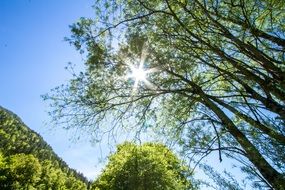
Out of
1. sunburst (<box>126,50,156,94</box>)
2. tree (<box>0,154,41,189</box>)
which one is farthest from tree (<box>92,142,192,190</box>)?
tree (<box>0,154,41,189</box>)

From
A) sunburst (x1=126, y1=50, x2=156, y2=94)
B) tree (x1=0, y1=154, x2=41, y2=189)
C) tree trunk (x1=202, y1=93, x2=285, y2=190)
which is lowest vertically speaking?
tree trunk (x1=202, y1=93, x2=285, y2=190)

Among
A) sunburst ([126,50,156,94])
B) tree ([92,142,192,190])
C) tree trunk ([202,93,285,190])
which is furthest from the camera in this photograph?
tree ([92,142,192,190])

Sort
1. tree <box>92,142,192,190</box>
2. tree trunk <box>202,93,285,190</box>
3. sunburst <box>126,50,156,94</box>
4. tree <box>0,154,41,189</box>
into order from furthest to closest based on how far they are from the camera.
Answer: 1. tree <box>0,154,41,189</box>
2. tree <box>92,142,192,190</box>
3. sunburst <box>126,50,156,94</box>
4. tree trunk <box>202,93,285,190</box>

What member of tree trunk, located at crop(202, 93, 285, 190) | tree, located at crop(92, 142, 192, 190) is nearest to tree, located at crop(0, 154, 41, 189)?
tree, located at crop(92, 142, 192, 190)

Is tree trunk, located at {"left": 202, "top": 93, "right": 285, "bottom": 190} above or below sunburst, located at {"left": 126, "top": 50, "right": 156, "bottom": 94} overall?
below

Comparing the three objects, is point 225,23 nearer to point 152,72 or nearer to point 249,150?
point 152,72

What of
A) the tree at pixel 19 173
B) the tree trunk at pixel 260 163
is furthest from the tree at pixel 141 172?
the tree at pixel 19 173

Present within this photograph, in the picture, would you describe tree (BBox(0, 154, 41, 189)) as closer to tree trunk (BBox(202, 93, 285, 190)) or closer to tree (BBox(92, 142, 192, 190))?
tree (BBox(92, 142, 192, 190))

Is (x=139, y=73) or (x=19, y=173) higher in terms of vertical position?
(x=19, y=173)

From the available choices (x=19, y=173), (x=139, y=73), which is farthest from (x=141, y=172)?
(x=19, y=173)

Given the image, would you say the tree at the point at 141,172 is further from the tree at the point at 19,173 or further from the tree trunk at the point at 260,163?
the tree at the point at 19,173

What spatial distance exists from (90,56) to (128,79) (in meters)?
1.29

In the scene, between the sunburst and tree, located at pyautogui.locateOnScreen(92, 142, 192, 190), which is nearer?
the sunburst

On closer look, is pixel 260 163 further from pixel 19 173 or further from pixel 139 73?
pixel 19 173
